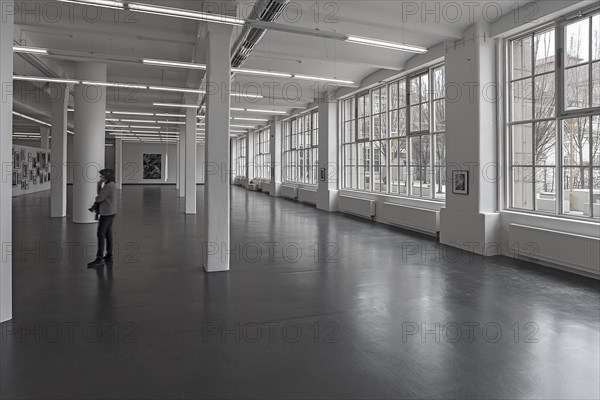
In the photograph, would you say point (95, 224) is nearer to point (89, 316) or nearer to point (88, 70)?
point (88, 70)

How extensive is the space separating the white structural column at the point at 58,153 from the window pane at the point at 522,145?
496 inches

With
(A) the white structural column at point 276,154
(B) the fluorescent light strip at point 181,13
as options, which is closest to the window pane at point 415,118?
(B) the fluorescent light strip at point 181,13

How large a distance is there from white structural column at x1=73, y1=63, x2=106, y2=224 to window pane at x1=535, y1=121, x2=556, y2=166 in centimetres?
1065

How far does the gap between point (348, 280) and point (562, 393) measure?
10.8 feet

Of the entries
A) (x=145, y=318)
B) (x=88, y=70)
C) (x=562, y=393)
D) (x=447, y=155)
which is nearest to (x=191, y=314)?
(x=145, y=318)

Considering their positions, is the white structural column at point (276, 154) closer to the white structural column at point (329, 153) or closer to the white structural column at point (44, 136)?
the white structural column at point (329, 153)

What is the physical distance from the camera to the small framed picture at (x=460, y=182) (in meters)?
8.48

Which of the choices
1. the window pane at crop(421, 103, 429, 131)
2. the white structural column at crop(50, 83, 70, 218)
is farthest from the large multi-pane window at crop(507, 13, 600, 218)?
the white structural column at crop(50, 83, 70, 218)

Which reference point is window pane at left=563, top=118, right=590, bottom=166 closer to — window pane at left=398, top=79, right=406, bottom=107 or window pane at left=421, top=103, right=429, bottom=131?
window pane at left=421, top=103, right=429, bottom=131

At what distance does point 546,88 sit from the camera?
7.39 m

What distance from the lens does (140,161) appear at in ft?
120

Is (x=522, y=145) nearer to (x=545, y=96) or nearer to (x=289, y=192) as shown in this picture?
(x=545, y=96)

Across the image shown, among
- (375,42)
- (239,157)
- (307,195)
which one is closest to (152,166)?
(239,157)

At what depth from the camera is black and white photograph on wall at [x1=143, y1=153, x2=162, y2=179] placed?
36.6 metres
